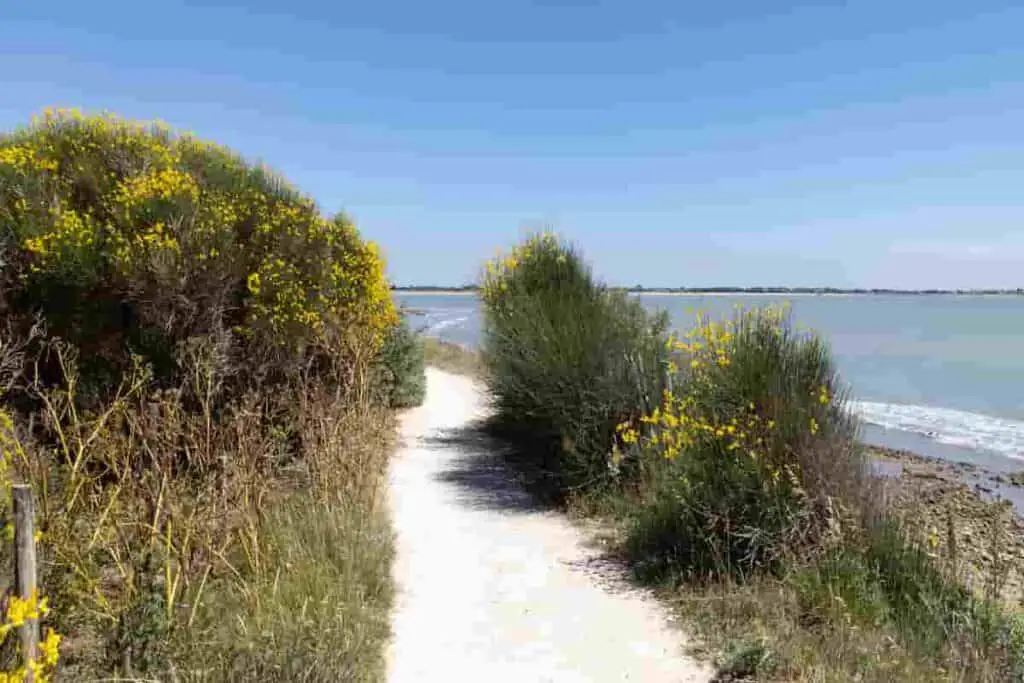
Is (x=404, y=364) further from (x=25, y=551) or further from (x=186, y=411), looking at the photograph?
(x=25, y=551)

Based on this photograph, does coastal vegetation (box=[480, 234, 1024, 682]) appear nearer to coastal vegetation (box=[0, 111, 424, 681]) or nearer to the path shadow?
the path shadow

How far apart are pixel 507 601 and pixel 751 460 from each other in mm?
2306

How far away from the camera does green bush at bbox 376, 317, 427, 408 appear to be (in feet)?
49.8

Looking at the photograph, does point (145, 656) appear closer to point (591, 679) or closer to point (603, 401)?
point (591, 679)

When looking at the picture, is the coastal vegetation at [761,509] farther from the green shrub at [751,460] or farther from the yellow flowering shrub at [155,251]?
the yellow flowering shrub at [155,251]

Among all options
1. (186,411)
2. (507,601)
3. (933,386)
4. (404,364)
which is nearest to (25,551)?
(507,601)

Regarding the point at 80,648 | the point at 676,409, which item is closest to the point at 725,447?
the point at 676,409

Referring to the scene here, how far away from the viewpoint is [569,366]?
30.3ft

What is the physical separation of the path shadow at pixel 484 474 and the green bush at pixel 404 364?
2483mm

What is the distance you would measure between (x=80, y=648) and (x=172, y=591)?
2.55 feet

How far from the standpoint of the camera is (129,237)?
328 inches

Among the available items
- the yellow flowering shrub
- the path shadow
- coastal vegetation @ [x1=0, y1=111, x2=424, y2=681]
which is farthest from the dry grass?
the path shadow

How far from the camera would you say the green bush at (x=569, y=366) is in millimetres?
8750

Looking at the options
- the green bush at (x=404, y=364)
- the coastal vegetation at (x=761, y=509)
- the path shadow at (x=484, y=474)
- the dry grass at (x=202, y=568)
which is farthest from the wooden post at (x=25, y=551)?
the green bush at (x=404, y=364)
